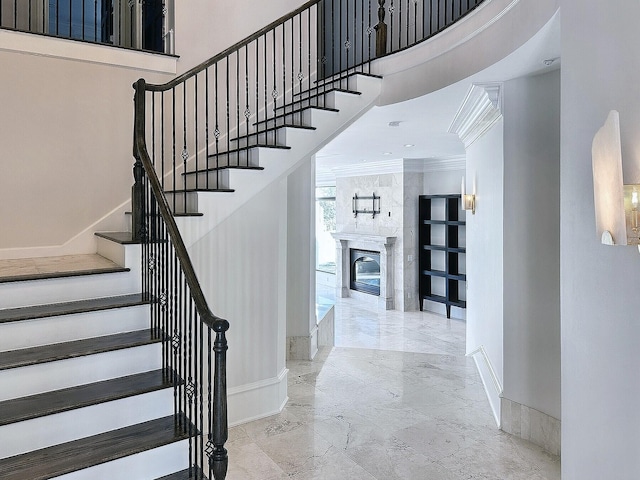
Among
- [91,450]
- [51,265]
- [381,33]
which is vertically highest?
[381,33]

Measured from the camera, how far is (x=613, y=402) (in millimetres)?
2156

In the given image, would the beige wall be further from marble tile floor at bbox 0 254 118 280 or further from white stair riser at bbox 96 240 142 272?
white stair riser at bbox 96 240 142 272

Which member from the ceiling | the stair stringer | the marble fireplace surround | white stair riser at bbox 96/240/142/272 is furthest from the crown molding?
the marble fireplace surround

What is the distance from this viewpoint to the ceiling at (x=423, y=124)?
314cm

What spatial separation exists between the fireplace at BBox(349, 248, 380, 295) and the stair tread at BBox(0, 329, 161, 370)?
8419mm

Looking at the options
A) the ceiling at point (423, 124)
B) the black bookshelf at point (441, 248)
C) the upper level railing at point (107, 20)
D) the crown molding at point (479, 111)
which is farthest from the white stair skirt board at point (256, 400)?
the black bookshelf at point (441, 248)

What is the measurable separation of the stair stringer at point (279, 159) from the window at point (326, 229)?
8.83 m

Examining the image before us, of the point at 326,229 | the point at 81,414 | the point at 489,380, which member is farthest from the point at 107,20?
the point at 326,229

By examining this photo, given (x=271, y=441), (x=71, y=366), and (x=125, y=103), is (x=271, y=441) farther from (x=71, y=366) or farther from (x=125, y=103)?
(x=125, y=103)

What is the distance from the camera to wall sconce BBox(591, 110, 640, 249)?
1.83m

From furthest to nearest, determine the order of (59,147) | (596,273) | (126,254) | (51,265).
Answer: (59,147) → (51,265) → (126,254) → (596,273)

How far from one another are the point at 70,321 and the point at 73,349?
220 millimetres

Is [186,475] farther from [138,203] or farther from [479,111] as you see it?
[479,111]

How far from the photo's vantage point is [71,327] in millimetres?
2795
